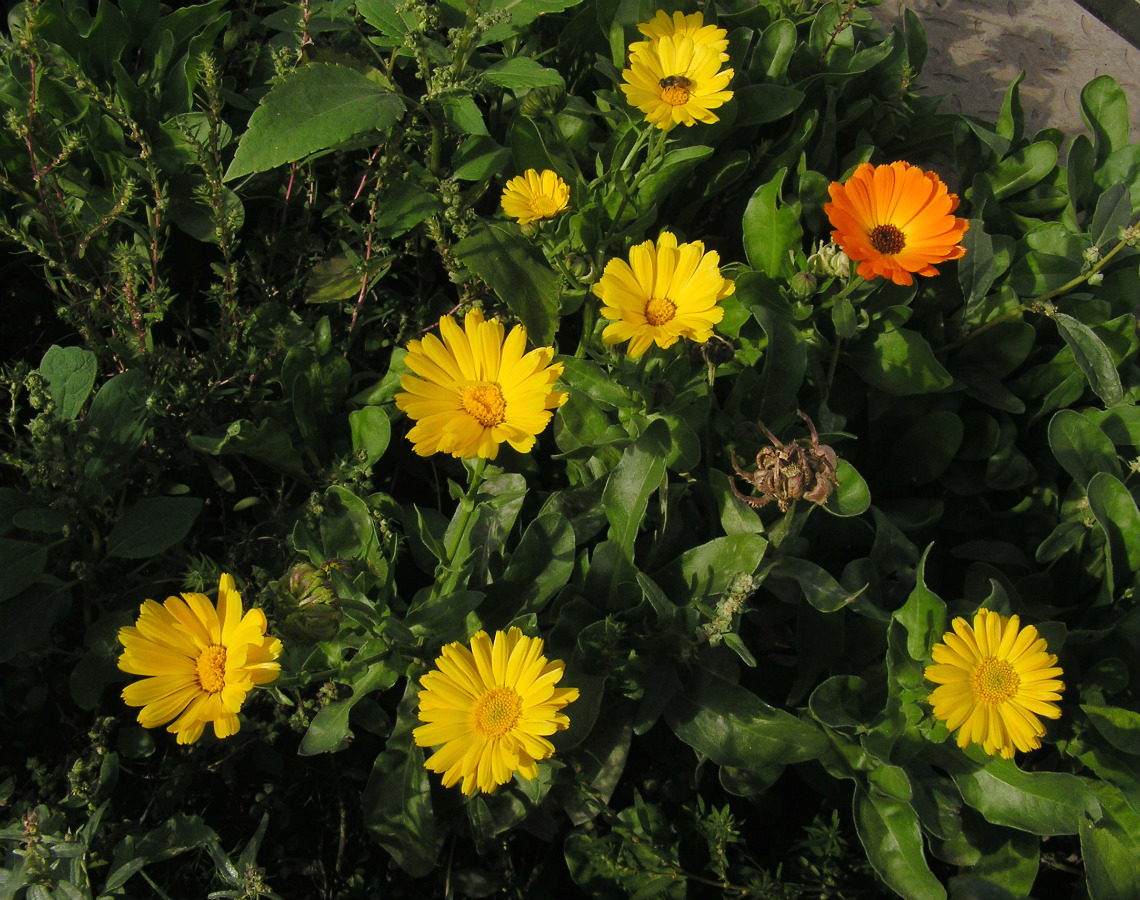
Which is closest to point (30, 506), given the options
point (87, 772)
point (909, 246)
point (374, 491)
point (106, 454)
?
point (106, 454)

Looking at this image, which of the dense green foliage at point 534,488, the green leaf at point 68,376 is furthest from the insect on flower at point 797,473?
the green leaf at point 68,376

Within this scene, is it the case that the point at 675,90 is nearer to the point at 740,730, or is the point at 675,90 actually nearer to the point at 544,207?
the point at 544,207

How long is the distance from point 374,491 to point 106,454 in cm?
56

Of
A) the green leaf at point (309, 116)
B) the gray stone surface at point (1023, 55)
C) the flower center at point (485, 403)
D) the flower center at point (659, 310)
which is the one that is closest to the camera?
the flower center at point (485, 403)

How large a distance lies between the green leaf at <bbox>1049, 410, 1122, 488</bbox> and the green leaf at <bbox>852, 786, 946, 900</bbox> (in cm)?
87

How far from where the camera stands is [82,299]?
2.00 meters

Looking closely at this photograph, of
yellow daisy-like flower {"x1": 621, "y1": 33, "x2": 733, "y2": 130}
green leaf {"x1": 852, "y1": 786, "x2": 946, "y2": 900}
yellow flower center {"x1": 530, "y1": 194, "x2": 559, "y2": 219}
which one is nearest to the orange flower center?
yellow daisy-like flower {"x1": 621, "y1": 33, "x2": 733, "y2": 130}

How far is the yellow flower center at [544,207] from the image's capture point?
1.88 m

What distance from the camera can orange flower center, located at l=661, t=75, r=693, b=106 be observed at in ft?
6.30

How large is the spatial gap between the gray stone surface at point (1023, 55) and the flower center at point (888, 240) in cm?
120

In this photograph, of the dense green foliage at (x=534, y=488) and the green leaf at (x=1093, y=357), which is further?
the green leaf at (x=1093, y=357)

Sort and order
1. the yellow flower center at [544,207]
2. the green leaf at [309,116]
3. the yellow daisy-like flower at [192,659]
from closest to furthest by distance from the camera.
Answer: the yellow daisy-like flower at [192,659] → the green leaf at [309,116] → the yellow flower center at [544,207]

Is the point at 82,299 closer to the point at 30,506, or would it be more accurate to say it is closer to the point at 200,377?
the point at 200,377

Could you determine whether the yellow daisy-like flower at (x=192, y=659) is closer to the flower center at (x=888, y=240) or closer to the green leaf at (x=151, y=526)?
the green leaf at (x=151, y=526)
